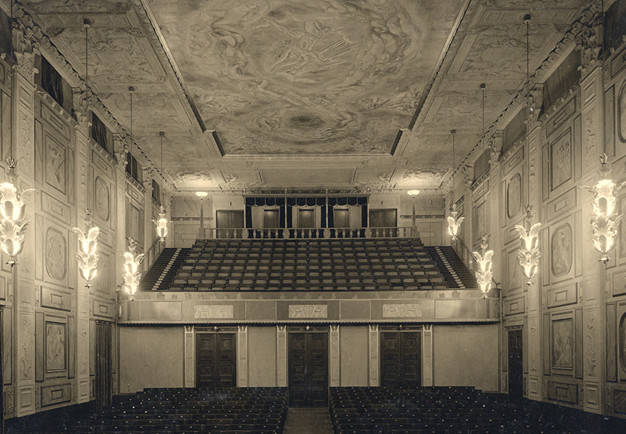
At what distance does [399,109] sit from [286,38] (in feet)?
14.8

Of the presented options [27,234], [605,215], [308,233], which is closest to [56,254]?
[27,234]

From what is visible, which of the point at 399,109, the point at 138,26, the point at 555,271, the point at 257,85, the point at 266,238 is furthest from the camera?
the point at 266,238

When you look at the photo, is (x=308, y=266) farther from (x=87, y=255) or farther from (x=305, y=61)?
(x=87, y=255)

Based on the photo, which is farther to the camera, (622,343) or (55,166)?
(55,166)

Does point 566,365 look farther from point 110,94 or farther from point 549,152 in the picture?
point 110,94

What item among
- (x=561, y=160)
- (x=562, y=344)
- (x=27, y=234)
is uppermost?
(x=561, y=160)

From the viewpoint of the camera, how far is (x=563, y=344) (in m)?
11.7

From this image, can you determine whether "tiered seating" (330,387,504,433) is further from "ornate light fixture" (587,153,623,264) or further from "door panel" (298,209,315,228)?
"door panel" (298,209,315,228)

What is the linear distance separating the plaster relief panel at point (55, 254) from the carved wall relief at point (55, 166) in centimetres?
82

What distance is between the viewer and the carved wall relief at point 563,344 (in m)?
11.4

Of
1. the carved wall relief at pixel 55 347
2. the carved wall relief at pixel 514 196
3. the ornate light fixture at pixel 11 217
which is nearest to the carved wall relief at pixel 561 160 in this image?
the carved wall relief at pixel 514 196

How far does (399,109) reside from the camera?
15031 millimetres

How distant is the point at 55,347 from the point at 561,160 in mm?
9580

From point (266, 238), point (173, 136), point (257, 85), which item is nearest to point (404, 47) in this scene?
point (257, 85)
